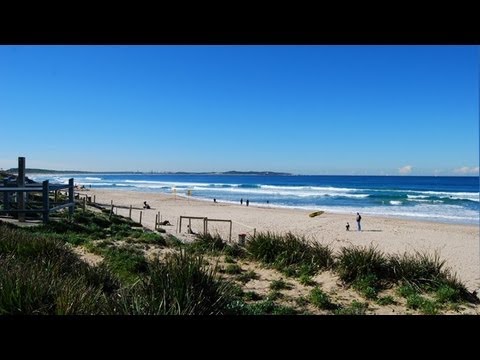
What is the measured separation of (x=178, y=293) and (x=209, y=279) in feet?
2.13

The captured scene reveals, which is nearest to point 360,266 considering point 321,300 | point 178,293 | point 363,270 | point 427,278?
point 363,270

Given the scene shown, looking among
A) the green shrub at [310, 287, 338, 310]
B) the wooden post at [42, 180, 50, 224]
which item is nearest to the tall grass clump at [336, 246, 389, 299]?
the green shrub at [310, 287, 338, 310]

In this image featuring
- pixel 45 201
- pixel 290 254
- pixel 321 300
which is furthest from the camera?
pixel 45 201

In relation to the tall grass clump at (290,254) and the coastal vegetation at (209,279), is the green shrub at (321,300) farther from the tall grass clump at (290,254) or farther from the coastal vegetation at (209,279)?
the tall grass clump at (290,254)

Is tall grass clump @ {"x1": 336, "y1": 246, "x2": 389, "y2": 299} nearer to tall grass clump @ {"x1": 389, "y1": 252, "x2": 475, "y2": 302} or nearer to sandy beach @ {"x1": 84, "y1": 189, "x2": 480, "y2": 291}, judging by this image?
tall grass clump @ {"x1": 389, "y1": 252, "x2": 475, "y2": 302}

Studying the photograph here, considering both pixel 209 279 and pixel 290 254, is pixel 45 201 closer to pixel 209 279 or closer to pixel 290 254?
pixel 290 254

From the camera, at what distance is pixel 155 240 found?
10.5 m

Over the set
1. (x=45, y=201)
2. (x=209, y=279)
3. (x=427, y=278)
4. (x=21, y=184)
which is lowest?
(x=427, y=278)

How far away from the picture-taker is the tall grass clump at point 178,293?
3316 millimetres

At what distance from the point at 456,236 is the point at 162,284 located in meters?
21.5

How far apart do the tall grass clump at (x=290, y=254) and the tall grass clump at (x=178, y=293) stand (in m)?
3.59

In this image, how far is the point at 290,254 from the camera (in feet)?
27.7
